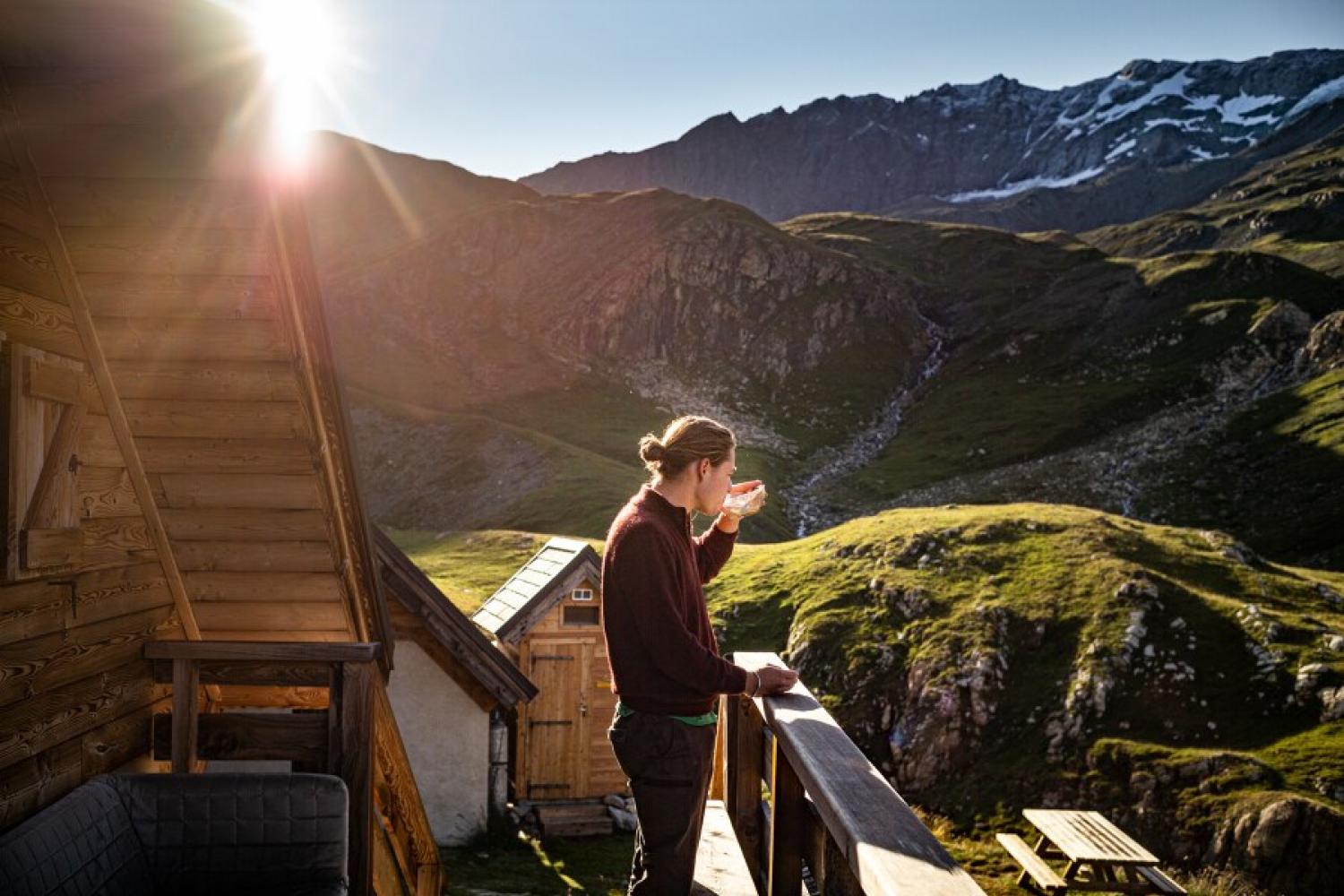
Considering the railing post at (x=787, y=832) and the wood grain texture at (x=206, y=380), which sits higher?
the wood grain texture at (x=206, y=380)

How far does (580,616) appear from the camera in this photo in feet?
70.1

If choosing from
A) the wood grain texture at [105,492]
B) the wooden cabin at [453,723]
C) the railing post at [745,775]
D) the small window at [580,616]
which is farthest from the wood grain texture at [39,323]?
the small window at [580,616]

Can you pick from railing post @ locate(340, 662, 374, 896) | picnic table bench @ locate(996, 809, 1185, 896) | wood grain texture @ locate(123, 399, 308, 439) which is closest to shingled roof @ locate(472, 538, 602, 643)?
picnic table bench @ locate(996, 809, 1185, 896)

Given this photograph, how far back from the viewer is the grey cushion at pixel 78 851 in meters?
3.75

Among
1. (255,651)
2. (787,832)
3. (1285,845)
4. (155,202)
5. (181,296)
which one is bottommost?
(1285,845)

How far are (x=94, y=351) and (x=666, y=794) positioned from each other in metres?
3.80

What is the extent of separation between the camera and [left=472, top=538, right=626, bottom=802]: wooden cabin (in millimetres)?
20781

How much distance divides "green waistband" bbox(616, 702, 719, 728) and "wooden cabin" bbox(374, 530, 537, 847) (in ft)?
43.0

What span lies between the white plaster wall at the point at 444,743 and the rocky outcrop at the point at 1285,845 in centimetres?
1305

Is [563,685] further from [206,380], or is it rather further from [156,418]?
[206,380]

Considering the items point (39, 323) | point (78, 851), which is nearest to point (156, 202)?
point (39, 323)

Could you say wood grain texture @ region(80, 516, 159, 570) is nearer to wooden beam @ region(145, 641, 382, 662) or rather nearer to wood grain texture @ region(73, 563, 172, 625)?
wood grain texture @ region(73, 563, 172, 625)

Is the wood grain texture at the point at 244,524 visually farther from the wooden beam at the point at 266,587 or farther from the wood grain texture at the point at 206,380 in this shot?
the wood grain texture at the point at 206,380

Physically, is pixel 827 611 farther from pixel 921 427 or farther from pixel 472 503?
pixel 921 427
